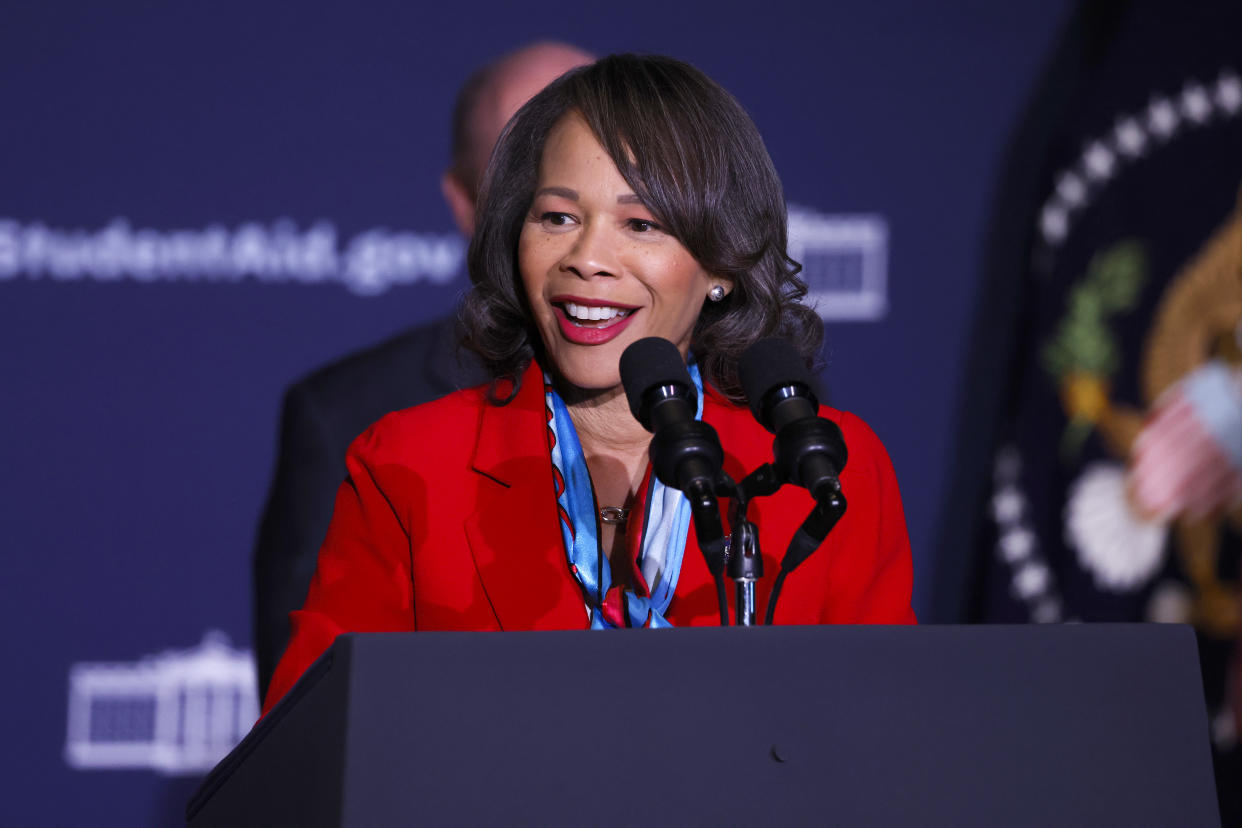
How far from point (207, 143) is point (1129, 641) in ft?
8.33

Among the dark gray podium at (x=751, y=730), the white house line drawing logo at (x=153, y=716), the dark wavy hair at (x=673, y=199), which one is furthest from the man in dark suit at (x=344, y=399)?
the dark gray podium at (x=751, y=730)

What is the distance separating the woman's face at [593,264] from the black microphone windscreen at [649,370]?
347mm

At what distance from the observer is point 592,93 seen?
1.66 m

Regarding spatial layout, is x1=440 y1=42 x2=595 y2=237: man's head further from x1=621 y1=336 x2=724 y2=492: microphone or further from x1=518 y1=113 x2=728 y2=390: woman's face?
x1=621 y1=336 x2=724 y2=492: microphone

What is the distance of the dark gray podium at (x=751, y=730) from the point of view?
936 mm

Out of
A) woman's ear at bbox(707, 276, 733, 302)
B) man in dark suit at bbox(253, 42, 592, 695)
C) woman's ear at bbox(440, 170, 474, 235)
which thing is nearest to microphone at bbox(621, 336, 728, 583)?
woman's ear at bbox(707, 276, 733, 302)

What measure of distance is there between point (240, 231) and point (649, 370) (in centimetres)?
210

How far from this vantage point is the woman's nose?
1.58m

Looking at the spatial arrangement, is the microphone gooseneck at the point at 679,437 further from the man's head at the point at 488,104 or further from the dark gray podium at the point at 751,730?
the man's head at the point at 488,104

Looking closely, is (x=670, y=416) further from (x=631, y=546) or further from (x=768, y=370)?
(x=631, y=546)

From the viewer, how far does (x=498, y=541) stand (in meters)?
1.63

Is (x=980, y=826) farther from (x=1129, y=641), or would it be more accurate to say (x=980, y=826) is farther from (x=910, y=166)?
(x=910, y=166)

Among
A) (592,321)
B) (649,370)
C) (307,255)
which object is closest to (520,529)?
(592,321)

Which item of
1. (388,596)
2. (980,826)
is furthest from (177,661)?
(980,826)
